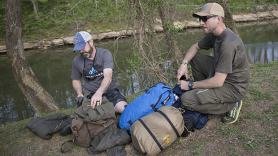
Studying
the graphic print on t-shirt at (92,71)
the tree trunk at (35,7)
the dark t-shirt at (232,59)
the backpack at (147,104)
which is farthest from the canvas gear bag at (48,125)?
the tree trunk at (35,7)

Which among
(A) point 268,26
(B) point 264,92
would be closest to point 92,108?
(B) point 264,92

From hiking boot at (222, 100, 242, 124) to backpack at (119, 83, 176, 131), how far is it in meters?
0.66

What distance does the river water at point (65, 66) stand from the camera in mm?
10992

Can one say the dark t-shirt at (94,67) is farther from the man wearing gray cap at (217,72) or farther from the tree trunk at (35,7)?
the tree trunk at (35,7)

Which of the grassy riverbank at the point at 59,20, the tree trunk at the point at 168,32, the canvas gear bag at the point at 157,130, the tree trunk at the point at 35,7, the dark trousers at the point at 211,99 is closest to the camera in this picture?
the canvas gear bag at the point at 157,130

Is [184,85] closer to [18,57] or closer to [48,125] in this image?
[48,125]

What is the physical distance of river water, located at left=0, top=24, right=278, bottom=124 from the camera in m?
11.0

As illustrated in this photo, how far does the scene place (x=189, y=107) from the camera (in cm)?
481

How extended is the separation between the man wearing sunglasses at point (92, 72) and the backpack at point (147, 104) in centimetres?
34

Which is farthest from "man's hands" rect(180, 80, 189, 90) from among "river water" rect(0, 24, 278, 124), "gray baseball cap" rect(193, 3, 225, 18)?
"river water" rect(0, 24, 278, 124)

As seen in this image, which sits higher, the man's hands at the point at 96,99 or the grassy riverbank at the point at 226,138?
the man's hands at the point at 96,99

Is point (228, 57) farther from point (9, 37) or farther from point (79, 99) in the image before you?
point (9, 37)

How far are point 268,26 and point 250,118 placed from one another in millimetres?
17326

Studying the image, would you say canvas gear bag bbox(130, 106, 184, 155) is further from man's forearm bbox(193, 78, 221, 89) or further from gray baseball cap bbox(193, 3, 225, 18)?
gray baseball cap bbox(193, 3, 225, 18)
